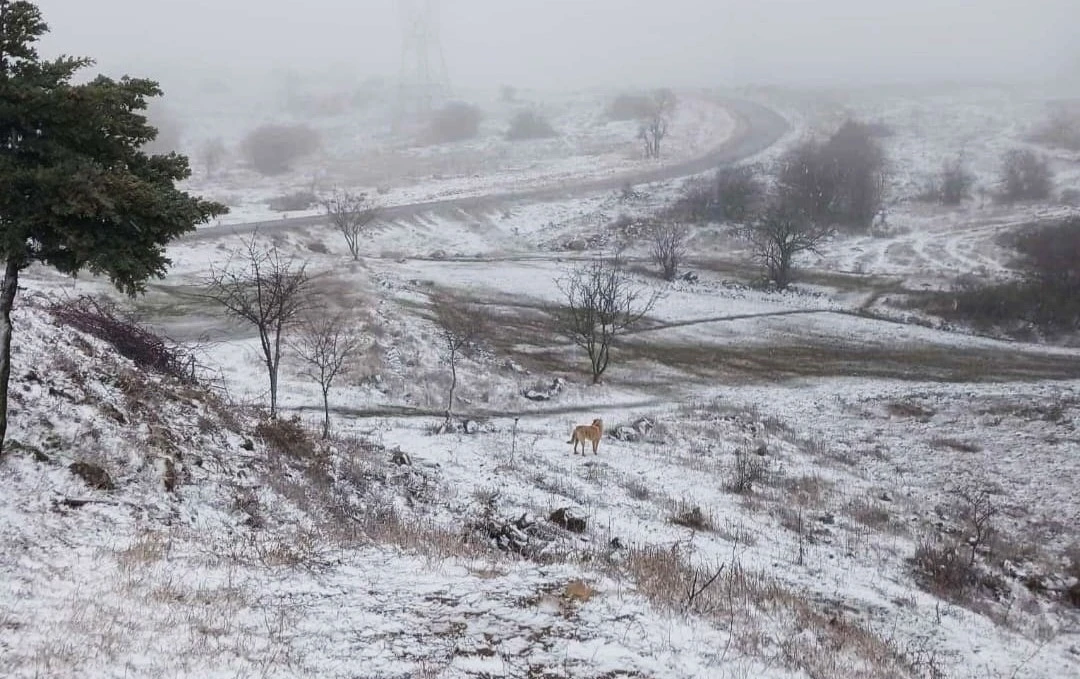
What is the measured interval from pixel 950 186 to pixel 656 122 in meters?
31.7

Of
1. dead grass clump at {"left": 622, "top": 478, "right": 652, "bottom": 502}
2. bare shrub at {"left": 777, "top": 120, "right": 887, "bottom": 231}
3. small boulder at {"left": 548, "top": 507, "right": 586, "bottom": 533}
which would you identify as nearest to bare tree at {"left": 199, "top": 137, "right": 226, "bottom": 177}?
bare shrub at {"left": 777, "top": 120, "right": 887, "bottom": 231}

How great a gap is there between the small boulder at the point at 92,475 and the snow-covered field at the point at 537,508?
0.49 feet

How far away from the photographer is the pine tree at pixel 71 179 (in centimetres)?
743

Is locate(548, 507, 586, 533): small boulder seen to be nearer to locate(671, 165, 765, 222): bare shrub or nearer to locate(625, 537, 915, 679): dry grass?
locate(625, 537, 915, 679): dry grass

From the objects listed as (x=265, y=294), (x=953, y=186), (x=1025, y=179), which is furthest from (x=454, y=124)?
(x=265, y=294)

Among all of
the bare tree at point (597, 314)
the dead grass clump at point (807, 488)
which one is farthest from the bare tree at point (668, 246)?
the dead grass clump at point (807, 488)

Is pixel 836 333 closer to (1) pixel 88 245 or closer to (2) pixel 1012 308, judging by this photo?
(2) pixel 1012 308

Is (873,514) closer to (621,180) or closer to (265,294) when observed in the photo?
(265,294)

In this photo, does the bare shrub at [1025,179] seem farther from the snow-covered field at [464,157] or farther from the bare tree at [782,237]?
the snow-covered field at [464,157]

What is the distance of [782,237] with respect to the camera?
5103cm

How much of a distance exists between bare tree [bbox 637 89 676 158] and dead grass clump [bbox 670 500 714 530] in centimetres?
7085

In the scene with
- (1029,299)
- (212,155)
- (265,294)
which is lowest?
(1029,299)

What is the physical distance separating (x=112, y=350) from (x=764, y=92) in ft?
395

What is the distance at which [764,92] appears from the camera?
120m
